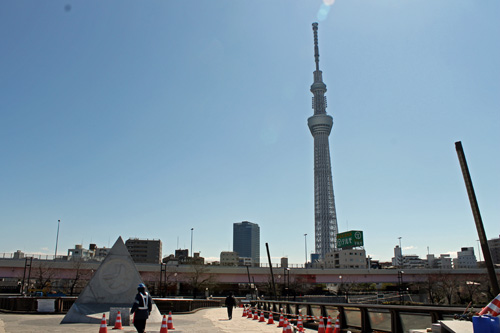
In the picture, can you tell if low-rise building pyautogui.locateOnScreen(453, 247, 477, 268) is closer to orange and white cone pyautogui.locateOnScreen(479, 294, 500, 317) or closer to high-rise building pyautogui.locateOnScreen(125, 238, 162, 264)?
high-rise building pyautogui.locateOnScreen(125, 238, 162, 264)

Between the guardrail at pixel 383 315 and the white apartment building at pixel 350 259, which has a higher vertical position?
the white apartment building at pixel 350 259

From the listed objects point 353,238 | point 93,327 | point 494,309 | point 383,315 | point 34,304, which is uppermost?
point 353,238

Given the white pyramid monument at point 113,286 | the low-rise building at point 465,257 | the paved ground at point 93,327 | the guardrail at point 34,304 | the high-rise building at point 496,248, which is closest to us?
the paved ground at point 93,327

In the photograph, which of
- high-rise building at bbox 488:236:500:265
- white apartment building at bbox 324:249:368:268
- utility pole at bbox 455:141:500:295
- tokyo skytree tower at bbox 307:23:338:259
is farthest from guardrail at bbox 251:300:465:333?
high-rise building at bbox 488:236:500:265

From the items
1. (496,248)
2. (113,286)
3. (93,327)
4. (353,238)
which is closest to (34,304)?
(113,286)

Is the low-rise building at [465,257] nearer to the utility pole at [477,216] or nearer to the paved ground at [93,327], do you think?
the paved ground at [93,327]

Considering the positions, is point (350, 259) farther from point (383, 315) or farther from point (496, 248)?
point (383, 315)

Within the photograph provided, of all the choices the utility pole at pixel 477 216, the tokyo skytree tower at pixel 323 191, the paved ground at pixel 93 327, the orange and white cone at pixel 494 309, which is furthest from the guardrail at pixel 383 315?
the tokyo skytree tower at pixel 323 191

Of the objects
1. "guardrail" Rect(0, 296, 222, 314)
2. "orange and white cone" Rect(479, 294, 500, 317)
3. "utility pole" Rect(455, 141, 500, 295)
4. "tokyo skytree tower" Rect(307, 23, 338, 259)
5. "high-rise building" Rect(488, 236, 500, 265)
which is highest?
"tokyo skytree tower" Rect(307, 23, 338, 259)

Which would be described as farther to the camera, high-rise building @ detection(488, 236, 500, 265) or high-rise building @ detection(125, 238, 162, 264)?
high-rise building @ detection(488, 236, 500, 265)

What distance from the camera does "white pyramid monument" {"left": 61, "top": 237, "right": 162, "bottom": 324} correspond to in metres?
19.2

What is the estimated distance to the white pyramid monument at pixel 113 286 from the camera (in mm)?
19188

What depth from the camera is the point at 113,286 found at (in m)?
20.2

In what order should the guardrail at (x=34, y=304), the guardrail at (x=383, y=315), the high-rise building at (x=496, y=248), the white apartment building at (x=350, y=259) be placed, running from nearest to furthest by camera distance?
the guardrail at (x=383, y=315) → the guardrail at (x=34, y=304) → the white apartment building at (x=350, y=259) → the high-rise building at (x=496, y=248)
